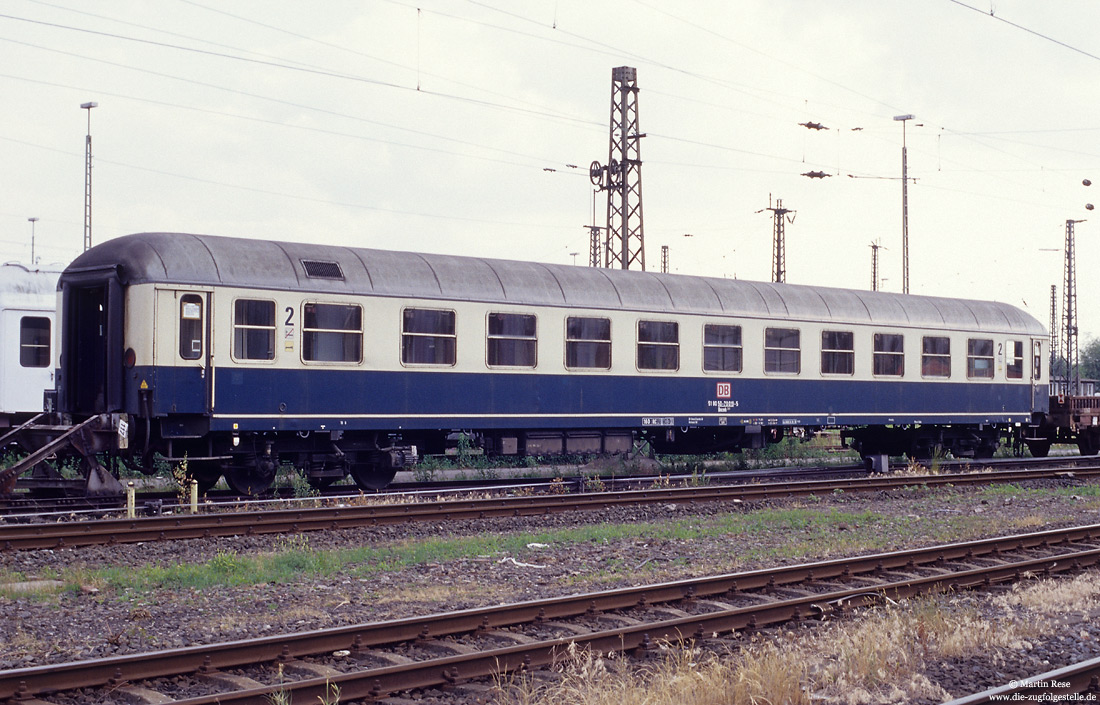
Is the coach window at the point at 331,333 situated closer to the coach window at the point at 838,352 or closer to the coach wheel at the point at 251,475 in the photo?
the coach wheel at the point at 251,475

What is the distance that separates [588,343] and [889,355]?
786 centimetres

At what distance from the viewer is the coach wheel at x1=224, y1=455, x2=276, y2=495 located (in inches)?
621

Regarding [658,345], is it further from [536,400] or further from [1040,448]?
[1040,448]

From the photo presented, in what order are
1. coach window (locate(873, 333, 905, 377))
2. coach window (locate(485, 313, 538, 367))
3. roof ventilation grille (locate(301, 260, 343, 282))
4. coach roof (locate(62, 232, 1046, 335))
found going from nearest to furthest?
coach roof (locate(62, 232, 1046, 335)) → roof ventilation grille (locate(301, 260, 343, 282)) → coach window (locate(485, 313, 538, 367)) → coach window (locate(873, 333, 905, 377))

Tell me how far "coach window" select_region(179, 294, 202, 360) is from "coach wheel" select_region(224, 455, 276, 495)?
185 centimetres

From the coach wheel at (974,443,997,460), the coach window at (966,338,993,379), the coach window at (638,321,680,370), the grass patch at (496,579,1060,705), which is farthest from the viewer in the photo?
the coach wheel at (974,443,997,460)

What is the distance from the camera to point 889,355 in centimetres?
2291

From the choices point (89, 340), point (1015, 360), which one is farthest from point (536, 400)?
point (1015, 360)

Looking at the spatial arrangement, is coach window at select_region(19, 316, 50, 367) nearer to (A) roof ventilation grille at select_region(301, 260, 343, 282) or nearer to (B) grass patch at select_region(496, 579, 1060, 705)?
(A) roof ventilation grille at select_region(301, 260, 343, 282)

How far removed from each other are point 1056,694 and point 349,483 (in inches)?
546

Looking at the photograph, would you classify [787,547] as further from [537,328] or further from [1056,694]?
[537,328]

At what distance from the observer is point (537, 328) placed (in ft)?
59.5

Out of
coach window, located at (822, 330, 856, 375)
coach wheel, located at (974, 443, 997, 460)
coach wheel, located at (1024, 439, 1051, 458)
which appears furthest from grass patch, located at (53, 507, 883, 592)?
coach wheel, located at (1024, 439, 1051, 458)

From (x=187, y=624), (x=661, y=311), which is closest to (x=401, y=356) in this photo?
(x=661, y=311)
